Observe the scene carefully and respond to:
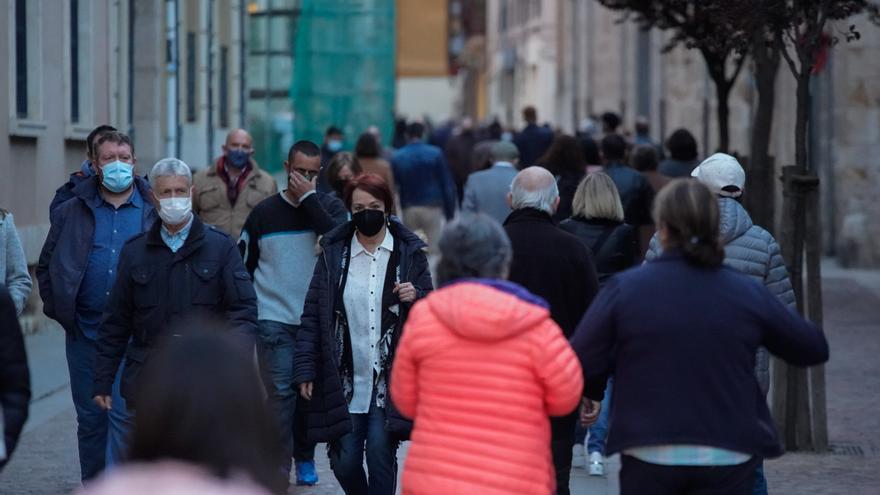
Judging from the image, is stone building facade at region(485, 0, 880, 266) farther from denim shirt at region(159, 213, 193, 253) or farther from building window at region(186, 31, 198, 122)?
denim shirt at region(159, 213, 193, 253)

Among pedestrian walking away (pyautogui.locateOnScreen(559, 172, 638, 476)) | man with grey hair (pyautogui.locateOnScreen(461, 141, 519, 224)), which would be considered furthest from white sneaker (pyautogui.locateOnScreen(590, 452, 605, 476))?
man with grey hair (pyautogui.locateOnScreen(461, 141, 519, 224))

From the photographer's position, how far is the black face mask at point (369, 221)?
25.2 ft

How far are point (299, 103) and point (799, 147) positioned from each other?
17071 mm

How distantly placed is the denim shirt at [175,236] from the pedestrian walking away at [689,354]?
2.52 metres

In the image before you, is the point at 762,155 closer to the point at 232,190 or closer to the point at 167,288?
the point at 232,190

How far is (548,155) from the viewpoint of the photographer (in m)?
12.7

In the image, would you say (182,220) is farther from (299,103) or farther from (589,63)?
(589,63)

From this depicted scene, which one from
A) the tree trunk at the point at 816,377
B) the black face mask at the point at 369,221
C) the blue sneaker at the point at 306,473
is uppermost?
the black face mask at the point at 369,221

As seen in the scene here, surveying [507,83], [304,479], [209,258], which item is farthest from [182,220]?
[507,83]

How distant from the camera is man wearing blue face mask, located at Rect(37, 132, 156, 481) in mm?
8312

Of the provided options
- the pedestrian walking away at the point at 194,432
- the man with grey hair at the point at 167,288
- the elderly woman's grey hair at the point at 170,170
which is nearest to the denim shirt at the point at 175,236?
the man with grey hair at the point at 167,288

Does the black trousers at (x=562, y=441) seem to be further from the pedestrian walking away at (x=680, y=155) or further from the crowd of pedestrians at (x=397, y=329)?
the pedestrian walking away at (x=680, y=155)

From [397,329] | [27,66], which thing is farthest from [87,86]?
[397,329]

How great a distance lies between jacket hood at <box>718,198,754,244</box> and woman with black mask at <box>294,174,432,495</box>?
1.19 meters
